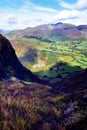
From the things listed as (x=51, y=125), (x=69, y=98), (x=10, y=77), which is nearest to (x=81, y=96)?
(x=69, y=98)

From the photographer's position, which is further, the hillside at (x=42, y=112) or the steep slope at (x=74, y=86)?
the steep slope at (x=74, y=86)

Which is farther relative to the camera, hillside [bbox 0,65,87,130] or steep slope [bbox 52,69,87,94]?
steep slope [bbox 52,69,87,94]

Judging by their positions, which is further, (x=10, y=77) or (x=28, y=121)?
(x=10, y=77)

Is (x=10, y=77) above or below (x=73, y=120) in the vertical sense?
below

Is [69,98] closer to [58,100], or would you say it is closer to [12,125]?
[58,100]

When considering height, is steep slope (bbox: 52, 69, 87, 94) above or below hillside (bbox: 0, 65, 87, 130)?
below

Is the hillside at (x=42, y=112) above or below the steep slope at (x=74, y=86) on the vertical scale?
above

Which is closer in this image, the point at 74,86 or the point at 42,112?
the point at 42,112

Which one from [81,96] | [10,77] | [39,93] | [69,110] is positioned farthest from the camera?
[10,77]

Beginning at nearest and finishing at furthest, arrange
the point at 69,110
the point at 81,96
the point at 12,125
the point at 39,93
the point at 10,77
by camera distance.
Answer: the point at 12,125, the point at 69,110, the point at 81,96, the point at 39,93, the point at 10,77

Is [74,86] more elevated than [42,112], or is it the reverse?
[42,112]
